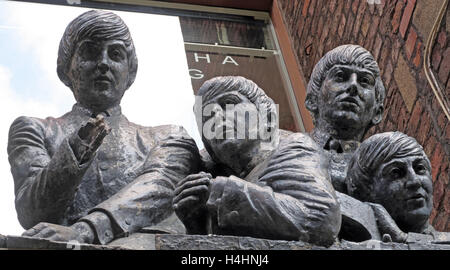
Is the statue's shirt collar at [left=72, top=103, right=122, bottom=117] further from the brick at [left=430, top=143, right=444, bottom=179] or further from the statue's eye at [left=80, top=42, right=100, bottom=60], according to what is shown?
the brick at [left=430, top=143, right=444, bottom=179]

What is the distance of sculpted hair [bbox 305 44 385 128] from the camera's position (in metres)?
3.88

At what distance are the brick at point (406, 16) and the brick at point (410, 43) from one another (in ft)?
0.24

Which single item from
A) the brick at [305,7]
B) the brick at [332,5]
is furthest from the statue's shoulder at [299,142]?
the brick at [305,7]

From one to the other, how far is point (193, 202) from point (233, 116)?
0.45m

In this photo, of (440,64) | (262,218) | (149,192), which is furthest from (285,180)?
(440,64)

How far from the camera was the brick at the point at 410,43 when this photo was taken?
5.58m

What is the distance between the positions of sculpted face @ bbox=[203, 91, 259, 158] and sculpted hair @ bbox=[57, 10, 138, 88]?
0.49 m

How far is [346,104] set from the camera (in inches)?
151

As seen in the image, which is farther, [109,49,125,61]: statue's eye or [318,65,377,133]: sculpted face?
[318,65,377,133]: sculpted face

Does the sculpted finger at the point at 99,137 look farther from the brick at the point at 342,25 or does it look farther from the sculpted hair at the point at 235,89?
the brick at the point at 342,25

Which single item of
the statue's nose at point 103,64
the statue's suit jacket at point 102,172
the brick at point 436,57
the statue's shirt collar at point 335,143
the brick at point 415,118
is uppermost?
the statue's nose at point 103,64

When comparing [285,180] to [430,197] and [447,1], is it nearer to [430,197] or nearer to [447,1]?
[430,197]

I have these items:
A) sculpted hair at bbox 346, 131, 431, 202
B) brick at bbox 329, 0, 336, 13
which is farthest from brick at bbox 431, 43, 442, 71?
sculpted hair at bbox 346, 131, 431, 202

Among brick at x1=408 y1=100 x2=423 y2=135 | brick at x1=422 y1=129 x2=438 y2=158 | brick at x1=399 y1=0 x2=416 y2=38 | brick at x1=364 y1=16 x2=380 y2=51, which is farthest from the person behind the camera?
brick at x1=364 y1=16 x2=380 y2=51
